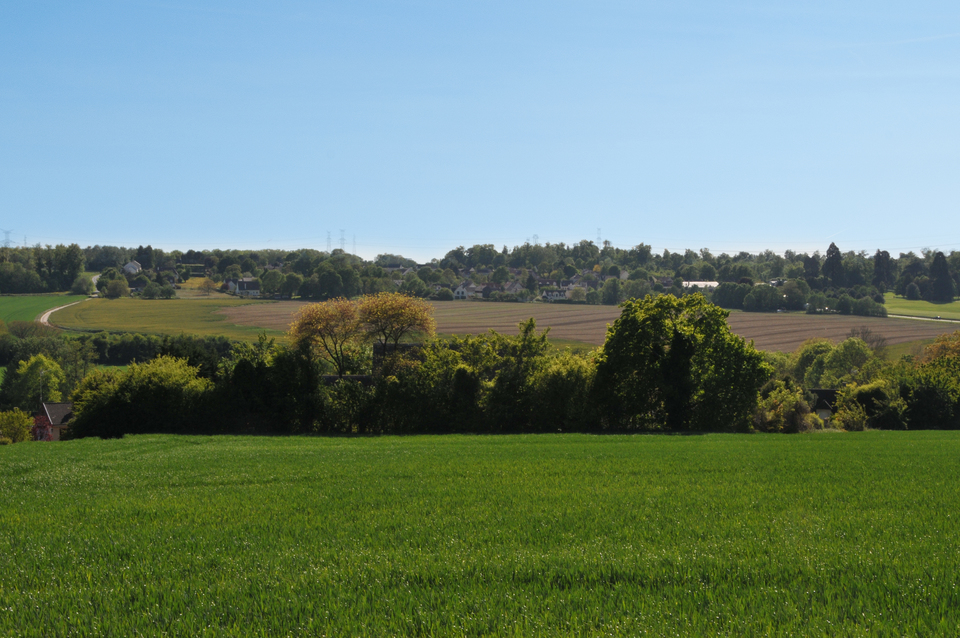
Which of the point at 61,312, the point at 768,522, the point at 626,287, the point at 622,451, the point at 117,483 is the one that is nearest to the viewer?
the point at 768,522

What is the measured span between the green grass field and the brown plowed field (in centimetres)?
2951

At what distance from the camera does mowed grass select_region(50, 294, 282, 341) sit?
9500 centimetres

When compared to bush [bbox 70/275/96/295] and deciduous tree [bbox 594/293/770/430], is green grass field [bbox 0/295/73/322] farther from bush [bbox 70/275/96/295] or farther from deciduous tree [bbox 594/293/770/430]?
deciduous tree [bbox 594/293/770/430]

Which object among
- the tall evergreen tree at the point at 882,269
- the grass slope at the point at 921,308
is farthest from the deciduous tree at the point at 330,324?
the tall evergreen tree at the point at 882,269

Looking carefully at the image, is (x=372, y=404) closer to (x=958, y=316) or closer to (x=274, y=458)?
(x=274, y=458)

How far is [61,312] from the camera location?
10719 centimetres

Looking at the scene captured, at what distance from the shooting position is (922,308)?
4857 inches

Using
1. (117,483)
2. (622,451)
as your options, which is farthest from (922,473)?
(117,483)

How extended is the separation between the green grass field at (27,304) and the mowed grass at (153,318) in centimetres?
367

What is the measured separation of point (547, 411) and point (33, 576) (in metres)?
31.1

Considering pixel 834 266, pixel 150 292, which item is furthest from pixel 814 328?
pixel 150 292

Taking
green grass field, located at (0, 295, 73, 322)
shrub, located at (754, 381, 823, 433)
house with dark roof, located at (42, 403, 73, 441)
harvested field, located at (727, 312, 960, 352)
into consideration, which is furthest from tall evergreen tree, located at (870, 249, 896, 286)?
green grass field, located at (0, 295, 73, 322)

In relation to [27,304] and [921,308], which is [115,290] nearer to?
[27,304]

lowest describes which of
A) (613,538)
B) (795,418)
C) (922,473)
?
(795,418)
